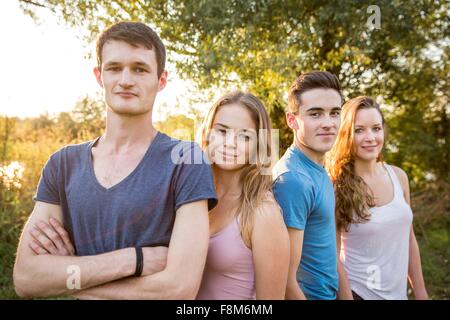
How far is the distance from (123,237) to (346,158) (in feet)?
5.27

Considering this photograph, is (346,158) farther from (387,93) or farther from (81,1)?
(387,93)

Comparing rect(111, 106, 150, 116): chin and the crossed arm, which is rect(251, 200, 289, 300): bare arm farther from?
rect(111, 106, 150, 116): chin

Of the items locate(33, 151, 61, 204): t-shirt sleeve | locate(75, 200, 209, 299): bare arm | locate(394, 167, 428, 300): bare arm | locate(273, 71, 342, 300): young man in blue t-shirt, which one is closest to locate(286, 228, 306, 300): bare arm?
locate(273, 71, 342, 300): young man in blue t-shirt

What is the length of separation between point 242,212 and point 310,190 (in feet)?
1.27

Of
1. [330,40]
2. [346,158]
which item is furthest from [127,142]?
[330,40]

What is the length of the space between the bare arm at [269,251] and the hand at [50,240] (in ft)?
2.65

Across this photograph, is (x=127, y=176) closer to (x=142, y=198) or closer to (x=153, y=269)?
(x=142, y=198)

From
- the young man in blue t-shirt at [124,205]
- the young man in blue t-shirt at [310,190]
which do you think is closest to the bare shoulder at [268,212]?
the young man in blue t-shirt at [310,190]

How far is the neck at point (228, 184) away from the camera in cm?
242

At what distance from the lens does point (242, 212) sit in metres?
2.28

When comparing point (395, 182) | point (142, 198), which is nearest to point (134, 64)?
point (142, 198)

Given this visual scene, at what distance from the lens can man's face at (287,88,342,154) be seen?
8.93 feet

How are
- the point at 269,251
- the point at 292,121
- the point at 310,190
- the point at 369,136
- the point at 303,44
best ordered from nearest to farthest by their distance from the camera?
the point at 269,251 < the point at 310,190 < the point at 292,121 < the point at 369,136 < the point at 303,44

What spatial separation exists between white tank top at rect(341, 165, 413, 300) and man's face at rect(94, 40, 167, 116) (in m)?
1.47
